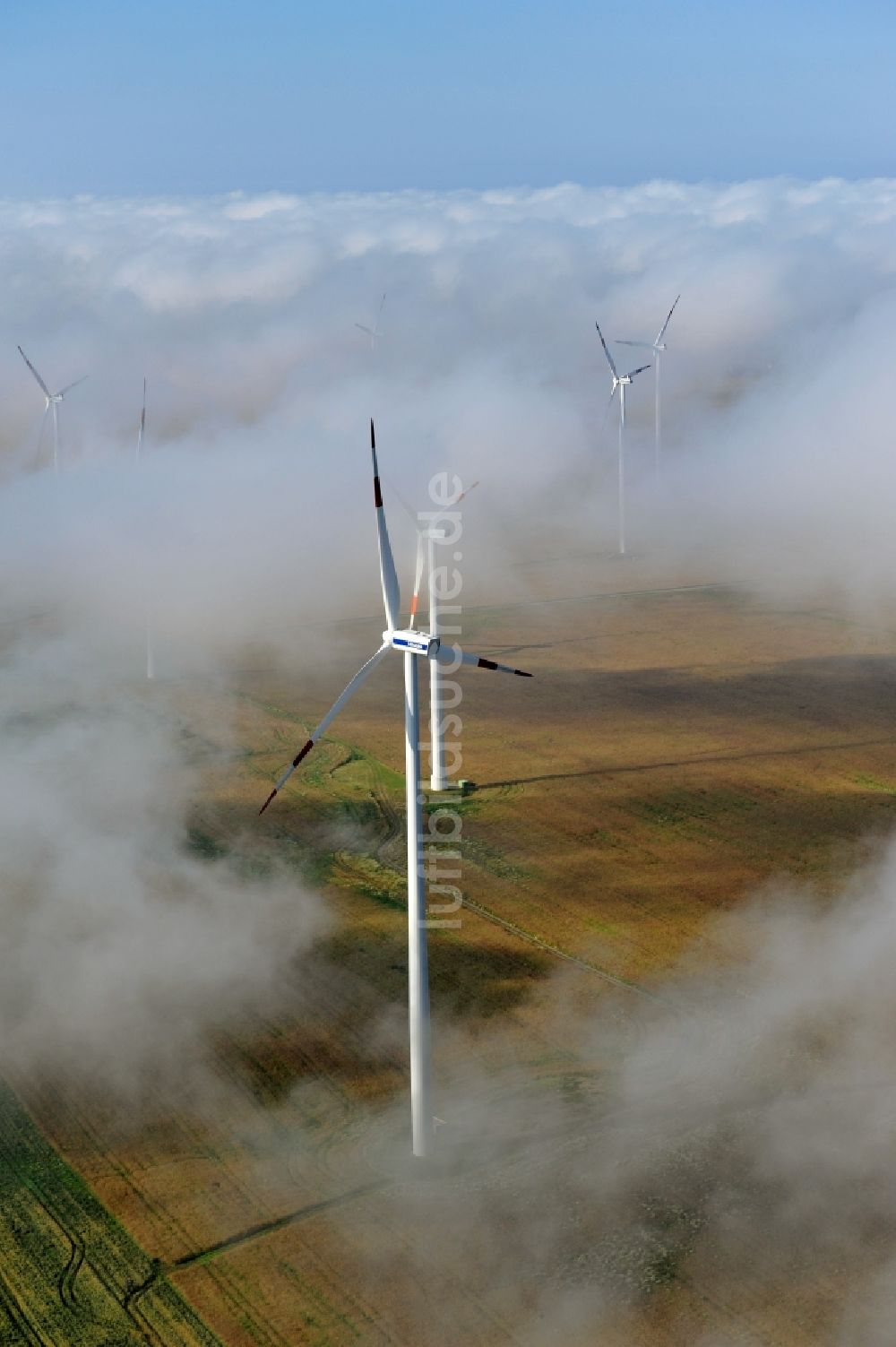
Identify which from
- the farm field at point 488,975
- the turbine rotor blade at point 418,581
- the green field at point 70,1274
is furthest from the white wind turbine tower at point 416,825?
the green field at point 70,1274

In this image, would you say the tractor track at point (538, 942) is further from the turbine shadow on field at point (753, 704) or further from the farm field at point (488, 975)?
the turbine shadow on field at point (753, 704)

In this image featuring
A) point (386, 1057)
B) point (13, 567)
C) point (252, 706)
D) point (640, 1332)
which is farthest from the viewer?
point (13, 567)

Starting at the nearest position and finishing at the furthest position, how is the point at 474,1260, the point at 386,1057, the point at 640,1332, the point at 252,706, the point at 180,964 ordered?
the point at 640,1332 < the point at 474,1260 < the point at 386,1057 < the point at 180,964 < the point at 252,706

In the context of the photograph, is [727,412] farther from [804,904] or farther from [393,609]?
[393,609]

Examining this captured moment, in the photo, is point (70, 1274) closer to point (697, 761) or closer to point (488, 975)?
point (488, 975)

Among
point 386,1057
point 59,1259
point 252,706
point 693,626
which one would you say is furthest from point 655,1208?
point 693,626

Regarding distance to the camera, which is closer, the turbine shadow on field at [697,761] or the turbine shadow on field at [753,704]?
the turbine shadow on field at [697,761]

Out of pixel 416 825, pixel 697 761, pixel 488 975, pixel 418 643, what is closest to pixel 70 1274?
pixel 416 825

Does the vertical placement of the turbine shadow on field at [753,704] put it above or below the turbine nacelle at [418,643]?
below
